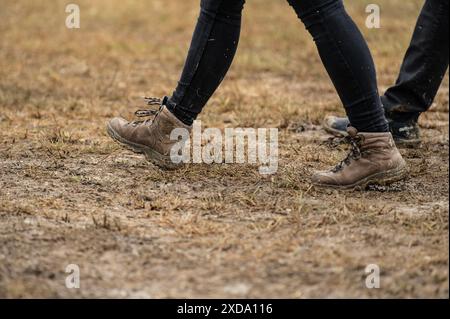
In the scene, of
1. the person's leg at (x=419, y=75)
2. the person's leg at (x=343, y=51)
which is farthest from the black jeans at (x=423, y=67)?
the person's leg at (x=343, y=51)

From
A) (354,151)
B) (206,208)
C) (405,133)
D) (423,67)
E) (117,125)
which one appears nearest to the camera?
(206,208)

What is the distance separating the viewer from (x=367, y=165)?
3.32 m

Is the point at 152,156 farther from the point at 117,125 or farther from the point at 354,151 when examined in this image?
the point at 354,151

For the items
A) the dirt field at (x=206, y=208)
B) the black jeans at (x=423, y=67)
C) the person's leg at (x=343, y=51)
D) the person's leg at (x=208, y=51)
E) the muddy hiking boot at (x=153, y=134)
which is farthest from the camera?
the black jeans at (x=423, y=67)

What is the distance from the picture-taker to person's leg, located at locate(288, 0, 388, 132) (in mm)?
3096

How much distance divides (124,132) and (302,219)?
1072 millimetres

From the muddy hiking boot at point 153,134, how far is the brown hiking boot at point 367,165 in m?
0.70

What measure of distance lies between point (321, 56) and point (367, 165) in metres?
0.49

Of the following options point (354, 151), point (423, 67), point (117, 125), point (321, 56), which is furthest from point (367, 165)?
point (117, 125)

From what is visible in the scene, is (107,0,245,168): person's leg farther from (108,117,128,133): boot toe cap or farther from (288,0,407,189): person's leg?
(288,0,407,189): person's leg

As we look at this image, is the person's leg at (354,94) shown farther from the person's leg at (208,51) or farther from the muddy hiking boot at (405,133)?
the muddy hiking boot at (405,133)

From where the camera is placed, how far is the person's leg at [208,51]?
11.3ft

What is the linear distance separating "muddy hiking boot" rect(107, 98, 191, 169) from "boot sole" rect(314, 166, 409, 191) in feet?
2.54
